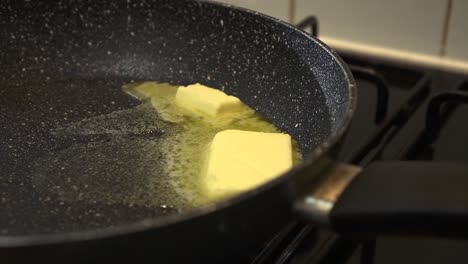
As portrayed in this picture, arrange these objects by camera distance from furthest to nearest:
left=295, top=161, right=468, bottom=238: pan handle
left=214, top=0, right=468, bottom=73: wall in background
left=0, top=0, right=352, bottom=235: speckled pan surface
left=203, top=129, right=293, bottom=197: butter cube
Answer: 1. left=214, top=0, right=468, bottom=73: wall in background
2. left=0, top=0, right=352, bottom=235: speckled pan surface
3. left=203, top=129, right=293, bottom=197: butter cube
4. left=295, top=161, right=468, bottom=238: pan handle

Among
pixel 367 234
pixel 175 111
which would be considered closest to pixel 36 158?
pixel 175 111

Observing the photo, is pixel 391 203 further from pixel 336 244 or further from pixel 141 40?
pixel 141 40

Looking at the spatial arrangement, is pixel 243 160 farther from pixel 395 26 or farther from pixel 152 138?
pixel 395 26

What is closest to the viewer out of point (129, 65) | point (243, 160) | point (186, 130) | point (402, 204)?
point (402, 204)

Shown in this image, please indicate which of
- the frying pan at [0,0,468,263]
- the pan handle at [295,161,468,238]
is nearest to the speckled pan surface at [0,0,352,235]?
the frying pan at [0,0,468,263]

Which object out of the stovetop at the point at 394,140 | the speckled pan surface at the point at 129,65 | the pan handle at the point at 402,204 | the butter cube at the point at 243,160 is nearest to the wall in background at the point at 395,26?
the stovetop at the point at 394,140

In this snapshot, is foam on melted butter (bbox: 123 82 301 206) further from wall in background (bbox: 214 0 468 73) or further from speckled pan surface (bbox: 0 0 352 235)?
wall in background (bbox: 214 0 468 73)

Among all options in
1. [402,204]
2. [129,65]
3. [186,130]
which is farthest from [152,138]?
[402,204]
